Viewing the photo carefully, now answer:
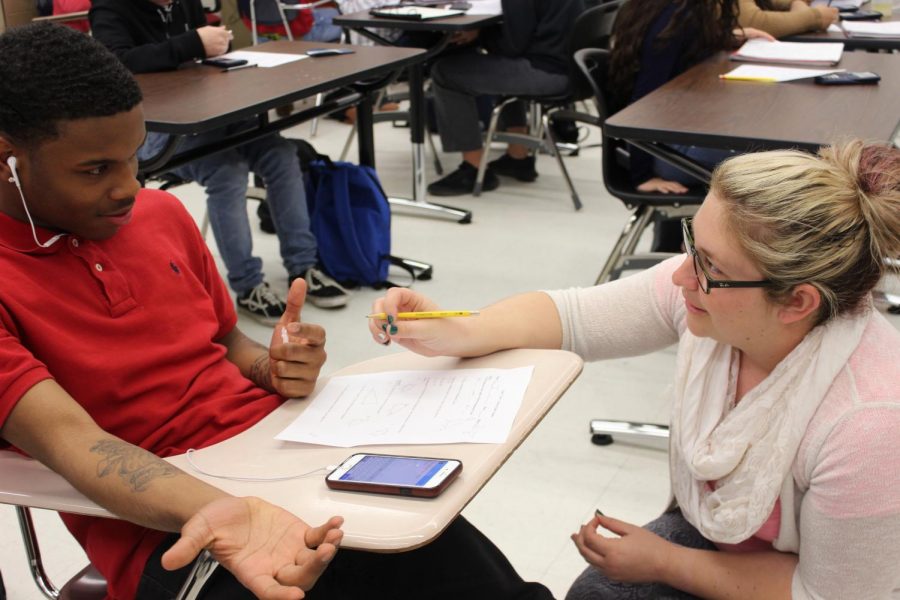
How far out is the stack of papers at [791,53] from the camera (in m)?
2.79

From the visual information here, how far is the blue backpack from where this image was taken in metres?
3.17

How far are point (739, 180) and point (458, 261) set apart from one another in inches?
96.9

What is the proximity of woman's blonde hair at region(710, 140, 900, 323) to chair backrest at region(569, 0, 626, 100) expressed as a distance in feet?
7.58

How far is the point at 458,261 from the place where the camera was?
11.5ft

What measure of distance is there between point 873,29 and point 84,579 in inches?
128

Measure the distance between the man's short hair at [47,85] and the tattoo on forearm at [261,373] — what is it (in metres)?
0.43

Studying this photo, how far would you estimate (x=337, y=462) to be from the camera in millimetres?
1107

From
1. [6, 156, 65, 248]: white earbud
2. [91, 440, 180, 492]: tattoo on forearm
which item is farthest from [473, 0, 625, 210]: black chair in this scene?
[91, 440, 180, 492]: tattoo on forearm

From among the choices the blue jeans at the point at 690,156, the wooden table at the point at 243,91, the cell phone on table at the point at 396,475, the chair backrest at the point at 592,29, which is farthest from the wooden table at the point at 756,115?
the cell phone on table at the point at 396,475

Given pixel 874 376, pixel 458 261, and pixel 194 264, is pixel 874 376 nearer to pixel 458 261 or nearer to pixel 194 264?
pixel 194 264

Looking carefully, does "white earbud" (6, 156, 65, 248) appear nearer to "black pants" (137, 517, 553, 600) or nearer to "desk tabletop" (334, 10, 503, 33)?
"black pants" (137, 517, 553, 600)

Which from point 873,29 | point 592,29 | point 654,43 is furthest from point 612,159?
point 873,29

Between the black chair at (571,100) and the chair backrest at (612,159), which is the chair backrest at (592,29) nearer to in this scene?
the black chair at (571,100)

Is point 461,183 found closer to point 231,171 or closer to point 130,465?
point 231,171
